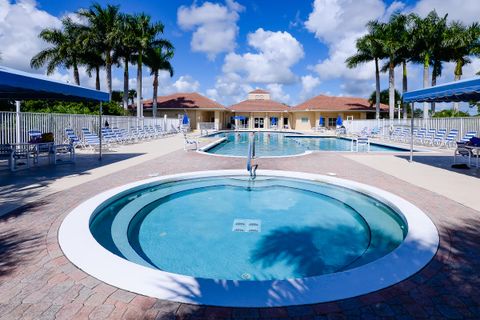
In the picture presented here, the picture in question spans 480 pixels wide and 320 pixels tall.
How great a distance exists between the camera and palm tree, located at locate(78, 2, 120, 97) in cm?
2752

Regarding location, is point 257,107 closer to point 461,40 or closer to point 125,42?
point 125,42

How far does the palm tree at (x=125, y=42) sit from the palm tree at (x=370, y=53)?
22.8 m

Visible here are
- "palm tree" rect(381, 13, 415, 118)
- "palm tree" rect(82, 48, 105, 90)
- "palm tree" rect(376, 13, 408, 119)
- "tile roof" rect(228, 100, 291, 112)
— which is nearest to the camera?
"palm tree" rect(376, 13, 408, 119)

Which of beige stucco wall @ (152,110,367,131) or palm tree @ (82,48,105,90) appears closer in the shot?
palm tree @ (82,48,105,90)

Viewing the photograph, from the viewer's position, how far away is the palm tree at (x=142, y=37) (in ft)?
97.6

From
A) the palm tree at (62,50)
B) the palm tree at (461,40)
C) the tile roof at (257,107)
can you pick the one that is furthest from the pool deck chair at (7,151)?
the tile roof at (257,107)

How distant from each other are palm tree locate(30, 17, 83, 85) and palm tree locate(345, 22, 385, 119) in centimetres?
2740

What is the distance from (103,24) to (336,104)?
29.3 m

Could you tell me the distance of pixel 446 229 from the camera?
4.27 meters

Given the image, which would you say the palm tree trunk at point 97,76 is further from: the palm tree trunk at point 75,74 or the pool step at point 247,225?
the pool step at point 247,225

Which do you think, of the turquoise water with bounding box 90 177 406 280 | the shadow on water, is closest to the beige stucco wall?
the turquoise water with bounding box 90 177 406 280

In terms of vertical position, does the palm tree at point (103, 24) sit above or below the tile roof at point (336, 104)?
above

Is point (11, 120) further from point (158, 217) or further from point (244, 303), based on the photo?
point (244, 303)

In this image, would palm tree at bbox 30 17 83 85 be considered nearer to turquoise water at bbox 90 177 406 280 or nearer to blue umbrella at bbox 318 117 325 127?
blue umbrella at bbox 318 117 325 127
